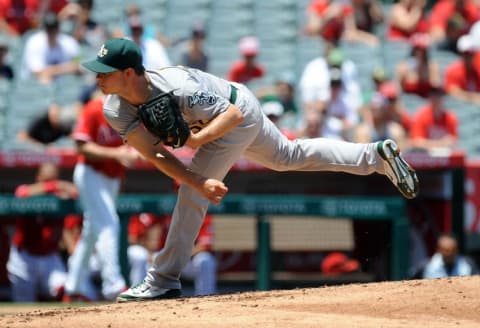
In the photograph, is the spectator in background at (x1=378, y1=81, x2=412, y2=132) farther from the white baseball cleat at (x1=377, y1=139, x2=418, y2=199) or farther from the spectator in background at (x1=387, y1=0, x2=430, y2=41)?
the white baseball cleat at (x1=377, y1=139, x2=418, y2=199)

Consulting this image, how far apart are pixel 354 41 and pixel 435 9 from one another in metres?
1.13

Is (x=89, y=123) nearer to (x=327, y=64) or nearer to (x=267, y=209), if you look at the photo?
(x=267, y=209)

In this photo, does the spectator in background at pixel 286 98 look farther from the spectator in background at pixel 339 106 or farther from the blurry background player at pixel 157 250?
the blurry background player at pixel 157 250

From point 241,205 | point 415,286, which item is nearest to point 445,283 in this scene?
point 415,286

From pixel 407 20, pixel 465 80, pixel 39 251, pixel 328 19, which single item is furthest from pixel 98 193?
pixel 407 20

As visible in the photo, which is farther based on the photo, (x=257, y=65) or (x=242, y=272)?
(x=257, y=65)

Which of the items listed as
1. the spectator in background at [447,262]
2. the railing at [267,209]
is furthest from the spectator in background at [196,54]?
the spectator in background at [447,262]

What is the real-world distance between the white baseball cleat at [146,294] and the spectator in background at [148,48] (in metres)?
4.93

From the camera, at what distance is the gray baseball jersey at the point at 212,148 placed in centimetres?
605

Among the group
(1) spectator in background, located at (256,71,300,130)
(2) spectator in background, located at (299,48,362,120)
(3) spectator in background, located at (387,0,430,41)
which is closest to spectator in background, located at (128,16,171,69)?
(1) spectator in background, located at (256,71,300,130)

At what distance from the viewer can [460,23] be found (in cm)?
1269

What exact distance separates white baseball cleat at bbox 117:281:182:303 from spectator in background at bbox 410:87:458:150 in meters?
5.06

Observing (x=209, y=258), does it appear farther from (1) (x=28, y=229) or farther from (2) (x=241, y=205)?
(1) (x=28, y=229)

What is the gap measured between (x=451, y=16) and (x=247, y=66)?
2.58 m
